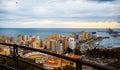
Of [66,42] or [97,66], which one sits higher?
[97,66]

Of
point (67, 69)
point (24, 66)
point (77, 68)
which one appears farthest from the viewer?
Result: point (67, 69)

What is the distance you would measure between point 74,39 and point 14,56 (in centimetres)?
3022

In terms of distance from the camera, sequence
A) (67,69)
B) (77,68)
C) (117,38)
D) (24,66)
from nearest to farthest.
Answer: (77,68), (24,66), (67,69), (117,38)

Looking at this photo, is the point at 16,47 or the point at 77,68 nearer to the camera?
the point at 77,68

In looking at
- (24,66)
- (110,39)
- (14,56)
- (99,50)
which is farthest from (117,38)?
(14,56)

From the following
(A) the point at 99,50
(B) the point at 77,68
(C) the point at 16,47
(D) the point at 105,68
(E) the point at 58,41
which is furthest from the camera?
(E) the point at 58,41

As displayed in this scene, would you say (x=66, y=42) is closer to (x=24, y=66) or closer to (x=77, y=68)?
(x=24, y=66)

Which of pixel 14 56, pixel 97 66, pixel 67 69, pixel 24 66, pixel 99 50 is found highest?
pixel 97 66

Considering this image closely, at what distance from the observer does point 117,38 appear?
90.5 feet

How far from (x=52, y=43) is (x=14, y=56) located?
25687 millimetres

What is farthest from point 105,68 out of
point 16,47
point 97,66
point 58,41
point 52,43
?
point 58,41

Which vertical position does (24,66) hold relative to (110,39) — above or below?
above

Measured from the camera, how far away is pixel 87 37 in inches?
1355

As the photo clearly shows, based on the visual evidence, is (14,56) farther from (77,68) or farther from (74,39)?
(74,39)
